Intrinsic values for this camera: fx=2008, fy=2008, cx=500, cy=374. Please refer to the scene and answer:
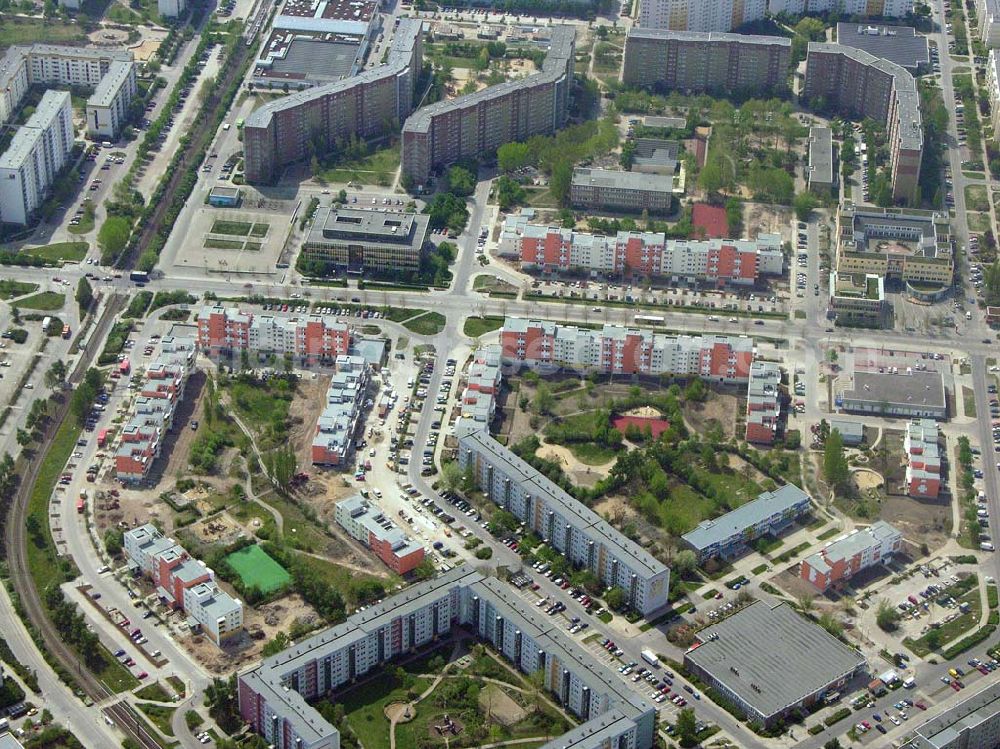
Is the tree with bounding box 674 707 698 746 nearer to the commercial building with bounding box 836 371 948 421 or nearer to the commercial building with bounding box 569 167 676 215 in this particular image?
the commercial building with bounding box 836 371 948 421

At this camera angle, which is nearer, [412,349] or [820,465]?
[820,465]

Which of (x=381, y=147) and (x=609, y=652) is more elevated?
(x=381, y=147)

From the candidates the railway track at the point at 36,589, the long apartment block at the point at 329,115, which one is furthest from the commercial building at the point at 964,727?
the long apartment block at the point at 329,115

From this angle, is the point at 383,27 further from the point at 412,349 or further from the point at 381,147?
the point at 412,349

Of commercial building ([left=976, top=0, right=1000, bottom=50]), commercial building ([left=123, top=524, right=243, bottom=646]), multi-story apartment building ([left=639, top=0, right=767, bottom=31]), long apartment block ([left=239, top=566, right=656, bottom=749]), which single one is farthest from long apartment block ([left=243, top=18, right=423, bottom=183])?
long apartment block ([left=239, top=566, right=656, bottom=749])

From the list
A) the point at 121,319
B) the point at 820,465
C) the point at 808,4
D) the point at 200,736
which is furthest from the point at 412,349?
the point at 808,4

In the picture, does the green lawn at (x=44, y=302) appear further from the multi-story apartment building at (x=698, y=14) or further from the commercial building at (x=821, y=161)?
the multi-story apartment building at (x=698, y=14)

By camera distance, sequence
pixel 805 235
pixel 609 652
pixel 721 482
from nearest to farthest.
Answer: pixel 609 652 < pixel 721 482 < pixel 805 235
